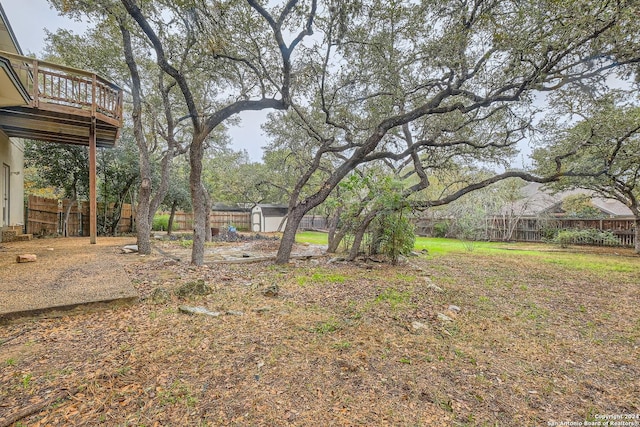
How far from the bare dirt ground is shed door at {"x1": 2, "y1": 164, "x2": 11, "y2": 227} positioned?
714 centimetres

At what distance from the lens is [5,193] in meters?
7.56

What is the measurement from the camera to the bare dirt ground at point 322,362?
1.65m

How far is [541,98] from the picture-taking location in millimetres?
6574

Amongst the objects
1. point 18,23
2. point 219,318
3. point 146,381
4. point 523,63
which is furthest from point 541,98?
point 18,23

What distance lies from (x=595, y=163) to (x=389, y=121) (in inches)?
260

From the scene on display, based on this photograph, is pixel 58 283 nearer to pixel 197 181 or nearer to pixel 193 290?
pixel 193 290

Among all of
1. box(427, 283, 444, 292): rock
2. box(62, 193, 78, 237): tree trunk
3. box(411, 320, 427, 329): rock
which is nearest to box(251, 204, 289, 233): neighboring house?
box(62, 193, 78, 237): tree trunk

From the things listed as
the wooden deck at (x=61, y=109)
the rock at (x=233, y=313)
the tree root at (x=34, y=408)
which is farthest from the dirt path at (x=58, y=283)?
the wooden deck at (x=61, y=109)

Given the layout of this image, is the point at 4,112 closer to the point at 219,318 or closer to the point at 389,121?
the point at 219,318

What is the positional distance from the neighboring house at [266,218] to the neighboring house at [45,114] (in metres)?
12.3

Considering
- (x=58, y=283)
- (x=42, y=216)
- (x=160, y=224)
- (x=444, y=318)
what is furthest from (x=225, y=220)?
(x=444, y=318)

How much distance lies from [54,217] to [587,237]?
2232 cm

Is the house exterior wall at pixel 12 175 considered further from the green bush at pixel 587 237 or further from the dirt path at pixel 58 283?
the green bush at pixel 587 237

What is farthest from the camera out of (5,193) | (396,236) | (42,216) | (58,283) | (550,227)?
(550,227)
